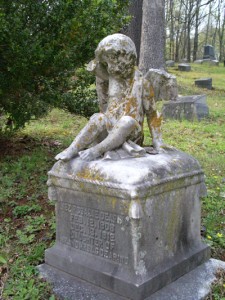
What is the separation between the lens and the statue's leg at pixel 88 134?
348 centimetres

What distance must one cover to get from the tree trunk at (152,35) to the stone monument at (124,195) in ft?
19.5

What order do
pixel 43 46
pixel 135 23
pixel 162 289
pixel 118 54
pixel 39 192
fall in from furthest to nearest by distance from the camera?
pixel 135 23, pixel 43 46, pixel 39 192, pixel 118 54, pixel 162 289

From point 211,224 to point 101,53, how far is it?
2.28 m

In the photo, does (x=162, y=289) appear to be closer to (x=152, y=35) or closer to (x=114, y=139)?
(x=114, y=139)

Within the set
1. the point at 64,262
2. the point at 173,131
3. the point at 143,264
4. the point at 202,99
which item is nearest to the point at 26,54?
the point at 64,262

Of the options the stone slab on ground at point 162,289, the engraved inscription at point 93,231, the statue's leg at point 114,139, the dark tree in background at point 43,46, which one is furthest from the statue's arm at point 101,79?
the dark tree in background at point 43,46

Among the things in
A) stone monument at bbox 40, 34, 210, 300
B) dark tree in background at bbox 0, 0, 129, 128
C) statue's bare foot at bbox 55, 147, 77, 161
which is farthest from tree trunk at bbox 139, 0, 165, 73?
statue's bare foot at bbox 55, 147, 77, 161

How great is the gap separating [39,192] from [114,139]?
7.62 ft

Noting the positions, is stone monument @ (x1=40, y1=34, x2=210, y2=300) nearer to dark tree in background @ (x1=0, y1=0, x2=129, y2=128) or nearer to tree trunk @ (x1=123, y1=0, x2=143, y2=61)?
dark tree in background @ (x1=0, y1=0, x2=129, y2=128)

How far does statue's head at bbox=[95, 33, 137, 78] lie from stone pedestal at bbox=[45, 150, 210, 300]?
2.59 feet

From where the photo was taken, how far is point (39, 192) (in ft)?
17.6

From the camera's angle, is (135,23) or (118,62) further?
(135,23)

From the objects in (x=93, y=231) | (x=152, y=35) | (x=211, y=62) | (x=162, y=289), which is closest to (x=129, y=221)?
(x=93, y=231)

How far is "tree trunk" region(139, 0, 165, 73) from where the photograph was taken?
29.9ft
